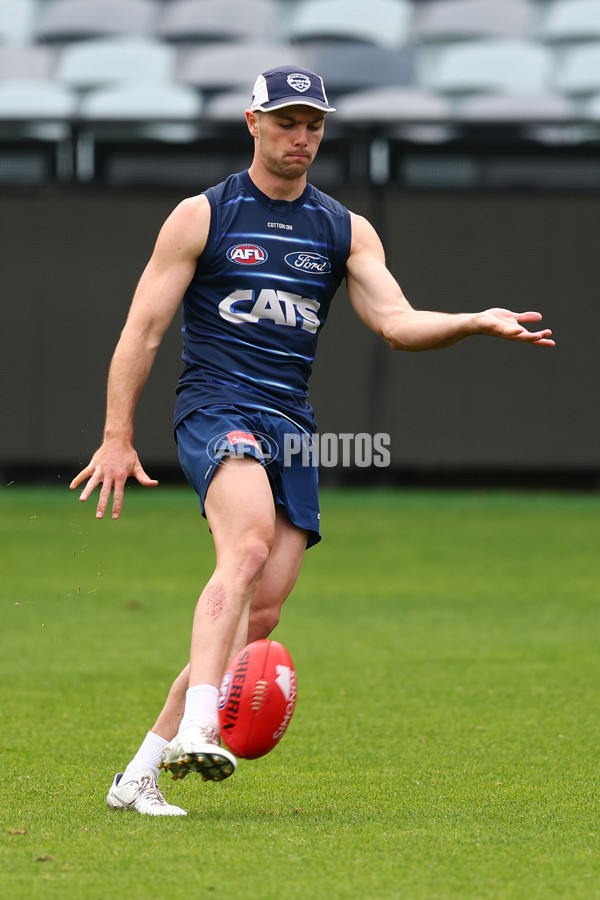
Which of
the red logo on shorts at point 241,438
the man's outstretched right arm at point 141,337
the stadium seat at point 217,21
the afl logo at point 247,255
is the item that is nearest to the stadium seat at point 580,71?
the stadium seat at point 217,21

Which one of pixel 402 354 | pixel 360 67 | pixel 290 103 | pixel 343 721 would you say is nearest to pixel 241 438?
pixel 290 103

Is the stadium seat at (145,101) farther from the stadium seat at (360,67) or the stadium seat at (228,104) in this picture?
the stadium seat at (360,67)

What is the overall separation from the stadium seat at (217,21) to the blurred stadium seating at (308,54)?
0.02m

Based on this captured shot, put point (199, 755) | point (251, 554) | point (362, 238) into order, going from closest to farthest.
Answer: point (199, 755) < point (251, 554) < point (362, 238)

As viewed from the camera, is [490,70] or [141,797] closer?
[141,797]

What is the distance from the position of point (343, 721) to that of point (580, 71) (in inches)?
558

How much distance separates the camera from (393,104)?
17000 millimetres

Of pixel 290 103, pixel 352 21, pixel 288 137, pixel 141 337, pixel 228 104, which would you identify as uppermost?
pixel 290 103

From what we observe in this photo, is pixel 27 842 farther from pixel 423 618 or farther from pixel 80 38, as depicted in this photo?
pixel 80 38

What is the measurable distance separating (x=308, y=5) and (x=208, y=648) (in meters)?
16.5

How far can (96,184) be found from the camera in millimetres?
15836

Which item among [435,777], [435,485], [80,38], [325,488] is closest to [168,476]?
[325,488]

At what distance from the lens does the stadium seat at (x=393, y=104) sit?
16.1 metres

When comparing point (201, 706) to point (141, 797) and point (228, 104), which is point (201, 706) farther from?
point (228, 104)
